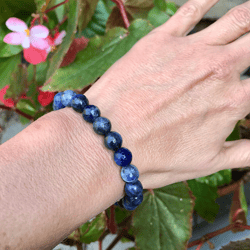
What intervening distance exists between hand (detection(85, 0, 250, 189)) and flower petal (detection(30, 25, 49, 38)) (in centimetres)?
18

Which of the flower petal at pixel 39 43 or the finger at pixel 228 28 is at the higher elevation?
the flower petal at pixel 39 43

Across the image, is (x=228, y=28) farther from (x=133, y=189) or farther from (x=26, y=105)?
(x=26, y=105)

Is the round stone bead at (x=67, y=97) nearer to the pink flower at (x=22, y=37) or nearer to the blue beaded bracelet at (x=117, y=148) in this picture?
the blue beaded bracelet at (x=117, y=148)

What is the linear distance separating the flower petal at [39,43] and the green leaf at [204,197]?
52cm

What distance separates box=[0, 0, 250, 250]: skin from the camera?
311mm

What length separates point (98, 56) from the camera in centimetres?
48

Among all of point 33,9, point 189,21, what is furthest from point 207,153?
point 33,9

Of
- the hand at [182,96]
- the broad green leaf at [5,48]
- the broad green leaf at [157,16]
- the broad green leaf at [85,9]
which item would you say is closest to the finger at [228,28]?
the hand at [182,96]

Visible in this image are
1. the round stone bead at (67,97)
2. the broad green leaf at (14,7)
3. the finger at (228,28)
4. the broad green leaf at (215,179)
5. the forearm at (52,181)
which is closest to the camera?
the forearm at (52,181)

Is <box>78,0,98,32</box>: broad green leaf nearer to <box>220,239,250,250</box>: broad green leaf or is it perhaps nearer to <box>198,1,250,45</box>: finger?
<box>198,1,250,45</box>: finger

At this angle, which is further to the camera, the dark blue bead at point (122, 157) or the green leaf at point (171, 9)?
the green leaf at point (171, 9)

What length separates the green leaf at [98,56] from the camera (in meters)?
0.45

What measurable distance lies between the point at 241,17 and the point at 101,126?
1.22ft

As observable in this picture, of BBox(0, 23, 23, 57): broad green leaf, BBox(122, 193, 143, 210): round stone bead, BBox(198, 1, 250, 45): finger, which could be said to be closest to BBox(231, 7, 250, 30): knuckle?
BBox(198, 1, 250, 45): finger
